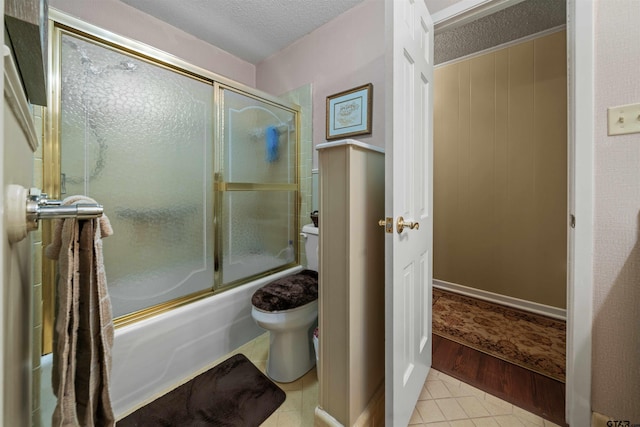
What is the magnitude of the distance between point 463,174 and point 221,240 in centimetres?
220

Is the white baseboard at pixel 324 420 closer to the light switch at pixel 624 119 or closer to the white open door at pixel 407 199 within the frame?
the white open door at pixel 407 199

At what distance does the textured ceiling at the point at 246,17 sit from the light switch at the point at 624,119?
154 cm

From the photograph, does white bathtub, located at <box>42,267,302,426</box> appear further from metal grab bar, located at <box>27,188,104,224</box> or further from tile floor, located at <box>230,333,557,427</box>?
metal grab bar, located at <box>27,188,104,224</box>

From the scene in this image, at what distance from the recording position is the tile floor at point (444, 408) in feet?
3.76

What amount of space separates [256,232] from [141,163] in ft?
2.80

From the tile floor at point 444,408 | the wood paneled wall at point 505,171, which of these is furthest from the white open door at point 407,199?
the wood paneled wall at point 505,171

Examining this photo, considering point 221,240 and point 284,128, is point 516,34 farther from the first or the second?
point 221,240

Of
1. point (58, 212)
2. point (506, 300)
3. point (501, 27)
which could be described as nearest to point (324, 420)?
point (58, 212)

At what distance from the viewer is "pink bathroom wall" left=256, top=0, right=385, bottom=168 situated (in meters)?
1.64

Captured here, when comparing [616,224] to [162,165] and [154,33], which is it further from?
[154,33]

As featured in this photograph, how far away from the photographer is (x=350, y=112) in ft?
5.79

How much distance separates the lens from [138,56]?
132cm

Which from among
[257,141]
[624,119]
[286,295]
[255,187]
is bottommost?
[286,295]

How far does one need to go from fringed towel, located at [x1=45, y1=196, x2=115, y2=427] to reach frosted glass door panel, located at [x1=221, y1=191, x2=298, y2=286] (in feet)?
4.07
